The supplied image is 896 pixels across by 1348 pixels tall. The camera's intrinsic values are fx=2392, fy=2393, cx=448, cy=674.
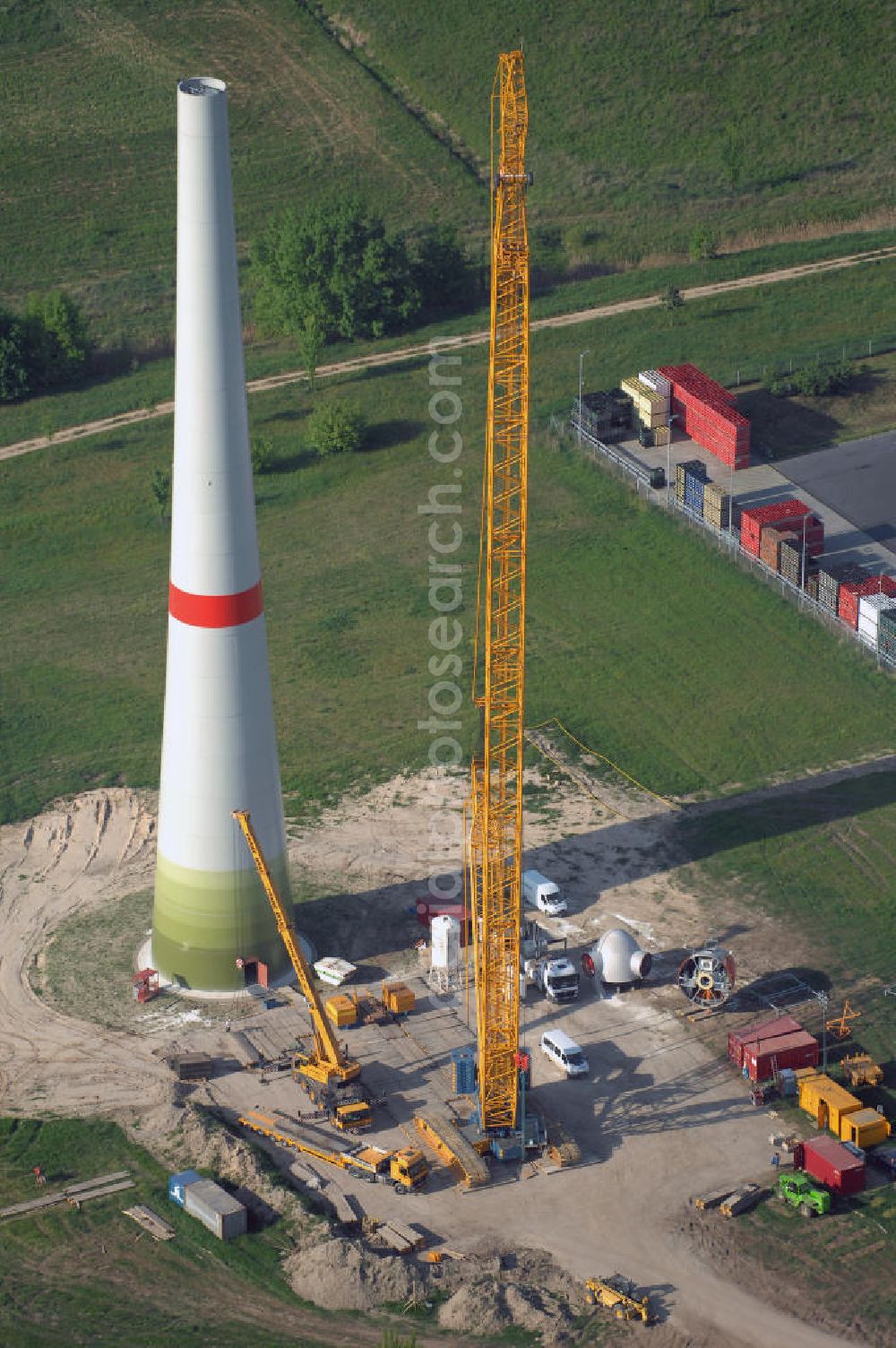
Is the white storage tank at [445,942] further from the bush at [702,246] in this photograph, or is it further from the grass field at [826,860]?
the bush at [702,246]

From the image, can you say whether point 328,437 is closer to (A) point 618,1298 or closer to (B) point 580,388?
(B) point 580,388

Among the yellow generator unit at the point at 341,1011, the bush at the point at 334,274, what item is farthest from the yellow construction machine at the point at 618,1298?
the bush at the point at 334,274

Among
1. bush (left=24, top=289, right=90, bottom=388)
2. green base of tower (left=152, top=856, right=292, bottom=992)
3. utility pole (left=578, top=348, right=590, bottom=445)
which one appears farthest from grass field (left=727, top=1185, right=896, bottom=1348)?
bush (left=24, top=289, right=90, bottom=388)

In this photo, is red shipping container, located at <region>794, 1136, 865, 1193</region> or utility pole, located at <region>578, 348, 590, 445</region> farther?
utility pole, located at <region>578, 348, 590, 445</region>

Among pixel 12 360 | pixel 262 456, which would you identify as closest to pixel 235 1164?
pixel 262 456

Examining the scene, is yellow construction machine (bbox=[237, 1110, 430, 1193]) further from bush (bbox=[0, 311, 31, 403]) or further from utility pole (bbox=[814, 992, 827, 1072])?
bush (bbox=[0, 311, 31, 403])

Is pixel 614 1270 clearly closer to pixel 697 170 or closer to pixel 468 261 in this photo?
pixel 468 261

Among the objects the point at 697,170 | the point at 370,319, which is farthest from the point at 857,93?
the point at 370,319
